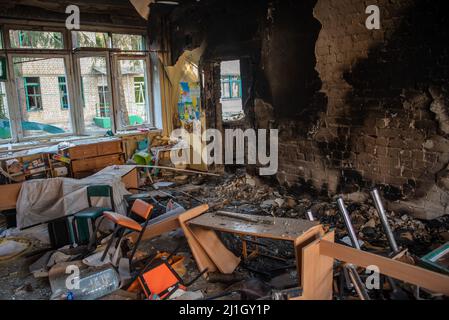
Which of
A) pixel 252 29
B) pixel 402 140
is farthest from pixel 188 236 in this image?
pixel 252 29

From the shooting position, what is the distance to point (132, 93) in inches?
322

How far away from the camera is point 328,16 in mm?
4984

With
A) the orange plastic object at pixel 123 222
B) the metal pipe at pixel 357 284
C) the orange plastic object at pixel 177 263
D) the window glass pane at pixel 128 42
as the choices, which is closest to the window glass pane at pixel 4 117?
the window glass pane at pixel 128 42

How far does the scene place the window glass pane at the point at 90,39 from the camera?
23.9ft

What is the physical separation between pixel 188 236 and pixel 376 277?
65.2 inches

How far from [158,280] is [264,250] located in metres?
1.38

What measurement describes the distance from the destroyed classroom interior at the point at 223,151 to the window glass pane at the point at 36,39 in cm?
2

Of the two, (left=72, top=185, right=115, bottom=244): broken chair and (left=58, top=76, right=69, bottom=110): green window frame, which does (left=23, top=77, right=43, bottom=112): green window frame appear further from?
(left=72, top=185, right=115, bottom=244): broken chair

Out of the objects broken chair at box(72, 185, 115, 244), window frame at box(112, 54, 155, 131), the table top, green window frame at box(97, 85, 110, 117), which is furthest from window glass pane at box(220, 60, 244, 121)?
the table top

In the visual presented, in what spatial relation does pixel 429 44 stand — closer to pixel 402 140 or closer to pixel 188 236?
pixel 402 140

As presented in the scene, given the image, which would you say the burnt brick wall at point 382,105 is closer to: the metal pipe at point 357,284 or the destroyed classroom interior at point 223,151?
the destroyed classroom interior at point 223,151

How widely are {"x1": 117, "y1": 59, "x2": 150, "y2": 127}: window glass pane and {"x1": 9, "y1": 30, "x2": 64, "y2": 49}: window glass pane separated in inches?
50.5

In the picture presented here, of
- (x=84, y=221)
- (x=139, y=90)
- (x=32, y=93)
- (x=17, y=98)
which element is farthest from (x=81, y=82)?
(x=84, y=221)

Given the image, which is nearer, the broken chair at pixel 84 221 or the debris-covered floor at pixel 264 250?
the debris-covered floor at pixel 264 250
